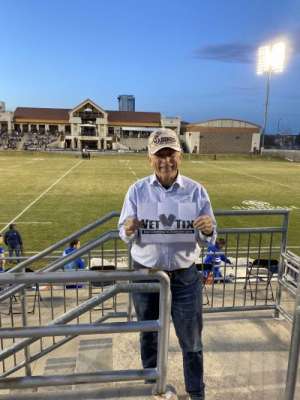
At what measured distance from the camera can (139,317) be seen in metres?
2.96

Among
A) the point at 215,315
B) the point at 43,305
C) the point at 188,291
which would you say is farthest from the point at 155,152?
the point at 43,305

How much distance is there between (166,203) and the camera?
275 centimetres

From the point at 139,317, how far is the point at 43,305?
3.72 metres

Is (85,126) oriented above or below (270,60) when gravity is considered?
below

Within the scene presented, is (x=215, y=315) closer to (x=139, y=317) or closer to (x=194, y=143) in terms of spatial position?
(x=139, y=317)

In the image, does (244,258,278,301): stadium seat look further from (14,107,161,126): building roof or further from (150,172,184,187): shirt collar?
(14,107,161,126): building roof

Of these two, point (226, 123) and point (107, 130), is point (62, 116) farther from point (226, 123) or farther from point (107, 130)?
point (226, 123)

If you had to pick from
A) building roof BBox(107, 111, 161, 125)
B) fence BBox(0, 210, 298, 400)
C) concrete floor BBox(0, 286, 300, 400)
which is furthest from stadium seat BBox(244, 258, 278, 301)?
building roof BBox(107, 111, 161, 125)

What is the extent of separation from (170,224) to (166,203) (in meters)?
0.17

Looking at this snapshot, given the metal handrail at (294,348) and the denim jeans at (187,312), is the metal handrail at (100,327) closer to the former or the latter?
the denim jeans at (187,312)

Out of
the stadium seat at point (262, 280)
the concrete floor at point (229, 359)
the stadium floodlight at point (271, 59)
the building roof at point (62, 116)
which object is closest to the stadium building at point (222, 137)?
the building roof at point (62, 116)

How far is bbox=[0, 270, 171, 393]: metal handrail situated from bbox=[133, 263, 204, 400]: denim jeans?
36 centimetres

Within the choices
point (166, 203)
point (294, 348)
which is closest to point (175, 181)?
point (166, 203)

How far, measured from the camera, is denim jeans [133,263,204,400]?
2.83m
